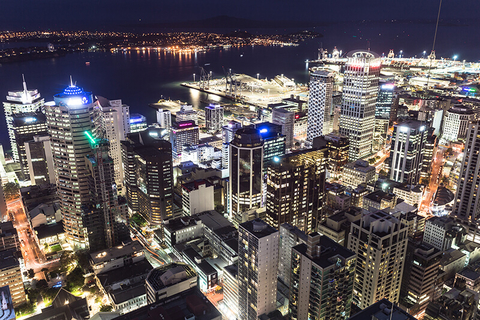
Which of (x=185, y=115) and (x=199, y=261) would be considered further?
(x=185, y=115)

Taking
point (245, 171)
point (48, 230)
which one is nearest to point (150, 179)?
point (245, 171)

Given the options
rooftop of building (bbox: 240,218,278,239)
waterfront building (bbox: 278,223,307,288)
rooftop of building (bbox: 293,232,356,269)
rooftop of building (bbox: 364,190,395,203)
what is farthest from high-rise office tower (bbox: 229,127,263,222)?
rooftop of building (bbox: 293,232,356,269)

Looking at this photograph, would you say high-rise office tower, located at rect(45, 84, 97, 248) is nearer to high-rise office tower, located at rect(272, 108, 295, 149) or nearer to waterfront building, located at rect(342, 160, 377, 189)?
waterfront building, located at rect(342, 160, 377, 189)

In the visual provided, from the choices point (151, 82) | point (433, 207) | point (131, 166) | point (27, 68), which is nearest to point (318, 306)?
point (433, 207)

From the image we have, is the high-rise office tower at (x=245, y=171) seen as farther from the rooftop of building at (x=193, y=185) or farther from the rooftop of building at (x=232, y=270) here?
Answer: the rooftop of building at (x=232, y=270)

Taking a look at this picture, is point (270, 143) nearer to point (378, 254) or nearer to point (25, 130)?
point (378, 254)
